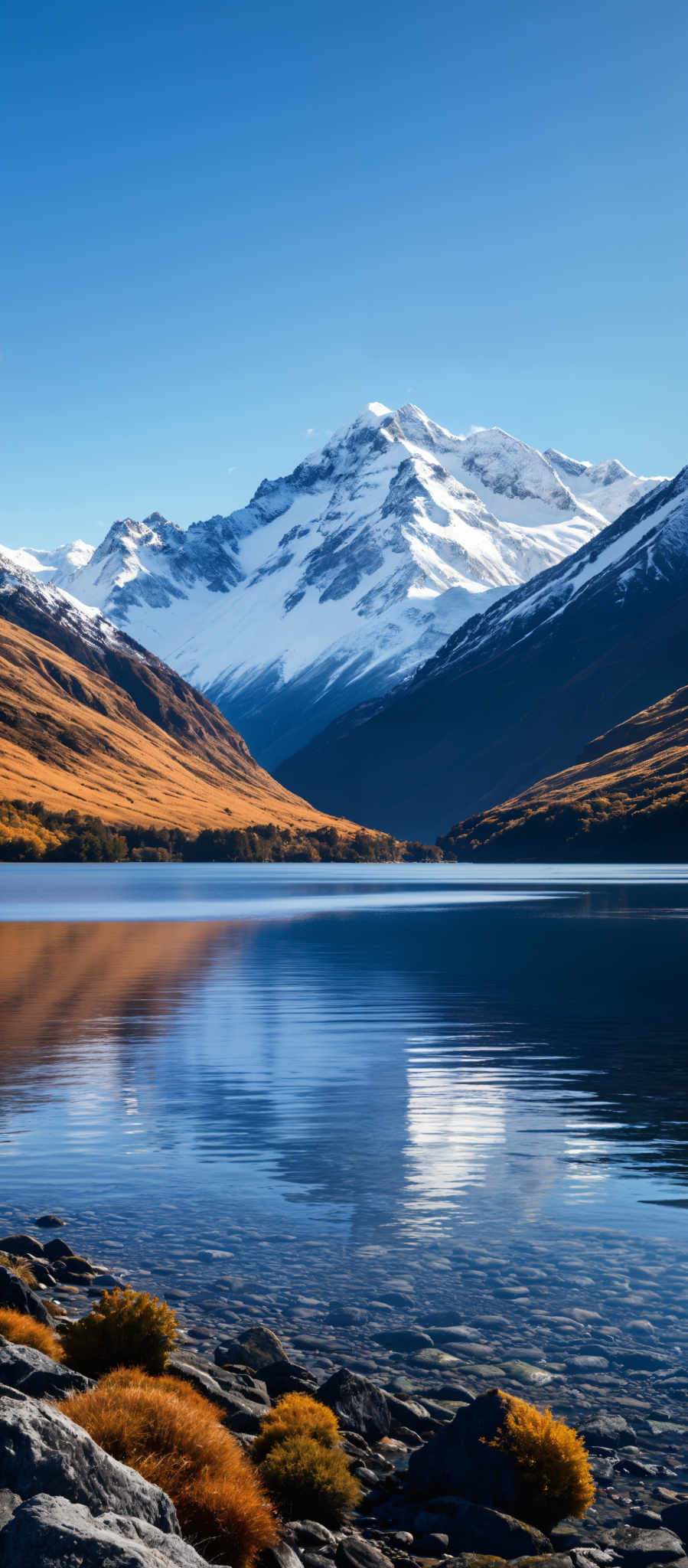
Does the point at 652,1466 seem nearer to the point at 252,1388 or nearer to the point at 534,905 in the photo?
the point at 252,1388

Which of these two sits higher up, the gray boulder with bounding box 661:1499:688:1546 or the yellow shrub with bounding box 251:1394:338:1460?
the yellow shrub with bounding box 251:1394:338:1460

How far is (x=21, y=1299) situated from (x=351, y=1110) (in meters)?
22.5

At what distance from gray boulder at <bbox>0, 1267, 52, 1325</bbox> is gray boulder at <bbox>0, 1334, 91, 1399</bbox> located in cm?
463

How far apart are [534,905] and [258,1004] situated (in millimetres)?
99985

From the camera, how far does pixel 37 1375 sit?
16.0 metres

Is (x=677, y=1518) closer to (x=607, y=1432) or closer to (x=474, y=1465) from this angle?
(x=474, y=1465)

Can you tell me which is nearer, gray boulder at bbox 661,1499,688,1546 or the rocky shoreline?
the rocky shoreline

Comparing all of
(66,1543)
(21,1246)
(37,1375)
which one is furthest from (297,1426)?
(21,1246)

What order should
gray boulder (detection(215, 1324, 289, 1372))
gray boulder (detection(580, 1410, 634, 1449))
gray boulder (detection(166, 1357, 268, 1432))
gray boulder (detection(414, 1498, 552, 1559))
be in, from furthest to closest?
1. gray boulder (detection(215, 1324, 289, 1372))
2. gray boulder (detection(166, 1357, 268, 1432))
3. gray boulder (detection(580, 1410, 634, 1449))
4. gray boulder (detection(414, 1498, 552, 1559))

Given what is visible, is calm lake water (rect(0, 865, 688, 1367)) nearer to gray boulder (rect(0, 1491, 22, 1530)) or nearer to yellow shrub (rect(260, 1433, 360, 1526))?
yellow shrub (rect(260, 1433, 360, 1526))

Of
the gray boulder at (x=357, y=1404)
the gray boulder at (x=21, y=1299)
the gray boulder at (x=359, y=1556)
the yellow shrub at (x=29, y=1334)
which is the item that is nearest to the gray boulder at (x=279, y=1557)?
the gray boulder at (x=359, y=1556)

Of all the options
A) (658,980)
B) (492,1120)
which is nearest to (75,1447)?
(492,1120)

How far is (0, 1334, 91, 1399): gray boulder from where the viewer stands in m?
15.8

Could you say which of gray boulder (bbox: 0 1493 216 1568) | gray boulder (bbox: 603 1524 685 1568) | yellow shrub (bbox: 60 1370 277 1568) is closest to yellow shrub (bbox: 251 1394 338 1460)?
yellow shrub (bbox: 60 1370 277 1568)
